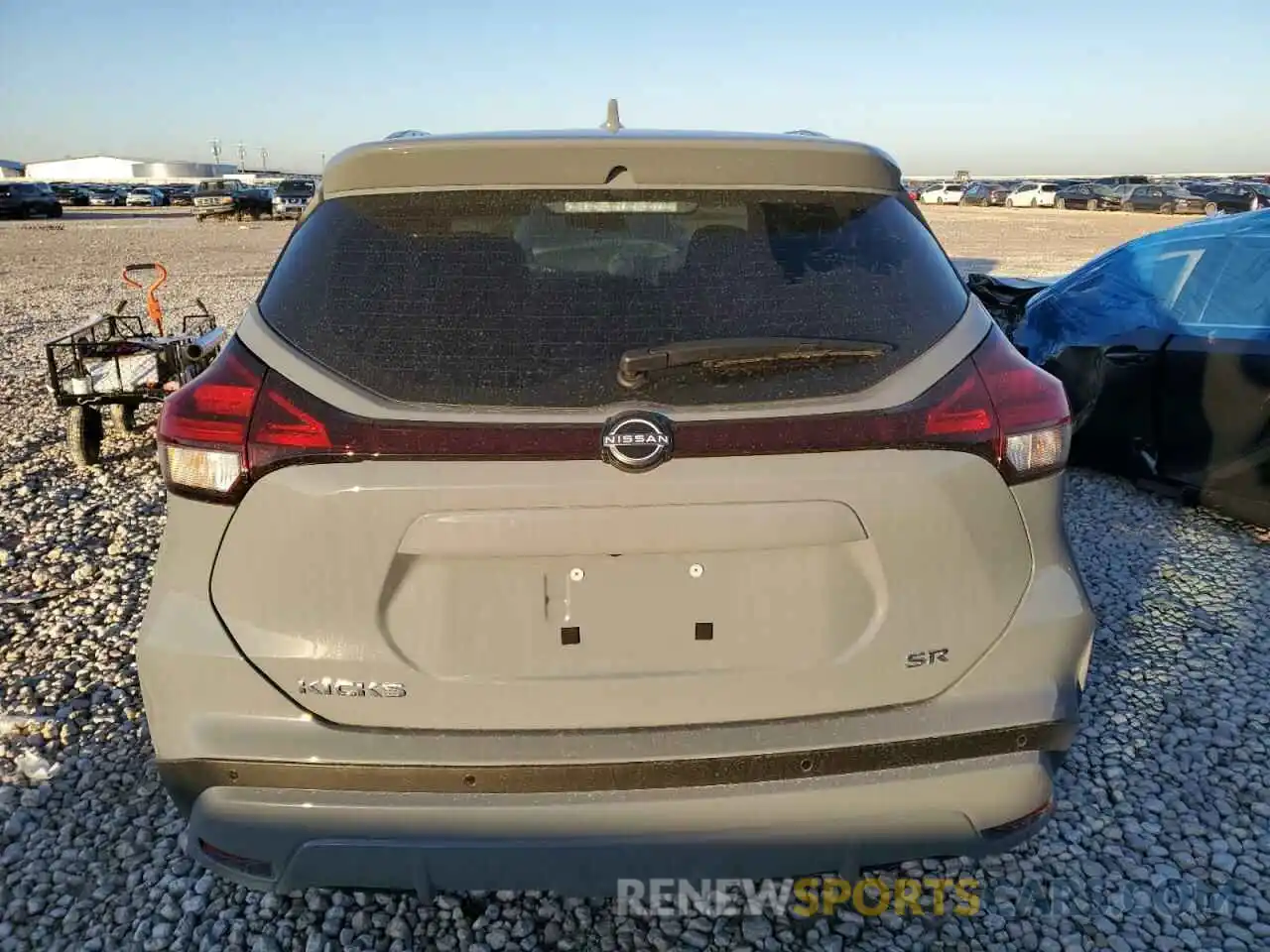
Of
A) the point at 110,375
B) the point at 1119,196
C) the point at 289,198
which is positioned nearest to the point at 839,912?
the point at 110,375

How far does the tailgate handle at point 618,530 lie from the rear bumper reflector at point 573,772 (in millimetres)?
414

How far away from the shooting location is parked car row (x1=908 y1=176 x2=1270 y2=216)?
37.9 meters

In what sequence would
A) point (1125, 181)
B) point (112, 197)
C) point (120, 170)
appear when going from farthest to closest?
point (120, 170) → point (112, 197) → point (1125, 181)

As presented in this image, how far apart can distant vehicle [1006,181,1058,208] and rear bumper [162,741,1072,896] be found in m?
53.2

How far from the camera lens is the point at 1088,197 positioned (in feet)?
149

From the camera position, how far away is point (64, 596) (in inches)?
162

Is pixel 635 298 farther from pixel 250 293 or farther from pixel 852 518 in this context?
pixel 250 293

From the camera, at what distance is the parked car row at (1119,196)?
3788 centimetres

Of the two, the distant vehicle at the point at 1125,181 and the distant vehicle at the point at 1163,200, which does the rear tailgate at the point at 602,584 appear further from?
the distant vehicle at the point at 1125,181

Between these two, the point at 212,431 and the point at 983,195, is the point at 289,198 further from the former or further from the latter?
the point at 212,431

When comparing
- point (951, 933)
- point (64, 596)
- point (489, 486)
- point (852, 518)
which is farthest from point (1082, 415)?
point (64, 596)

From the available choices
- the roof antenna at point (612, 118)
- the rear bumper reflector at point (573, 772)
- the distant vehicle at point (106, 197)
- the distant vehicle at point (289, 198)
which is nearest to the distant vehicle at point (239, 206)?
the distant vehicle at point (289, 198)

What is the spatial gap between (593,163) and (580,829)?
1.33 metres

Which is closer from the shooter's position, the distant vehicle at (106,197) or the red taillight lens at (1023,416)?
the red taillight lens at (1023,416)
